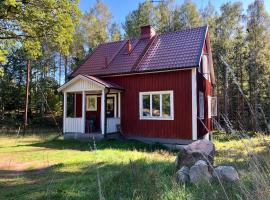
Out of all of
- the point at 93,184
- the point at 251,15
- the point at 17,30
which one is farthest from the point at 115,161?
the point at 251,15

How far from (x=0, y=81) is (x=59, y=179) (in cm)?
2948

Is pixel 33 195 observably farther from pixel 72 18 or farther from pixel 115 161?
pixel 72 18

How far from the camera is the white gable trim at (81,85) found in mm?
15059

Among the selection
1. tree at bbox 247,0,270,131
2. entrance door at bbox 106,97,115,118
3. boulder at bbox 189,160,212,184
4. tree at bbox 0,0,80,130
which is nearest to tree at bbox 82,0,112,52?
tree at bbox 247,0,270,131

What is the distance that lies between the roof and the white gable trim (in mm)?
1681

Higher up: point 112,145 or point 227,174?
point 227,174

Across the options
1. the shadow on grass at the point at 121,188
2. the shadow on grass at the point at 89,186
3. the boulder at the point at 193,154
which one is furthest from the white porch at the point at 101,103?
the boulder at the point at 193,154

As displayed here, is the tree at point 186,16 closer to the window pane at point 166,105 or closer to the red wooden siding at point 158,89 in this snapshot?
the red wooden siding at point 158,89

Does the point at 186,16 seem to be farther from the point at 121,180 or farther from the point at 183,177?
the point at 121,180

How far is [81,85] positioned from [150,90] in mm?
3806

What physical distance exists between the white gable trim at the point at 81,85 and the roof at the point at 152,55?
168cm

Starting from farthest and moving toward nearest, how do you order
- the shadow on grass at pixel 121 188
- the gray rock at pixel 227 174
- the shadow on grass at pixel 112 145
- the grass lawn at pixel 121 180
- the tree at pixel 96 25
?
the tree at pixel 96 25, the shadow on grass at pixel 112 145, the gray rock at pixel 227 174, the shadow on grass at pixel 121 188, the grass lawn at pixel 121 180

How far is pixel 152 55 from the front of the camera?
1619 cm

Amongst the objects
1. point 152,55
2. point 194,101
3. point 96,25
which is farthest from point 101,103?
point 96,25
